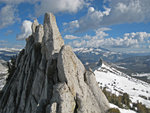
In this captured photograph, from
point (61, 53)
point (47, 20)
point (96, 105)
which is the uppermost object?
point (47, 20)

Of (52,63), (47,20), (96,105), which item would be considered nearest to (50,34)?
(47,20)

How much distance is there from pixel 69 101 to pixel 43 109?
4.34 m

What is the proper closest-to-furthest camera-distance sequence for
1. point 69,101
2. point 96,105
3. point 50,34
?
point 69,101, point 96,105, point 50,34

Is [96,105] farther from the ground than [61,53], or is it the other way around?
[61,53]

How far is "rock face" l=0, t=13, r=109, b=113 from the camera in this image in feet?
58.1

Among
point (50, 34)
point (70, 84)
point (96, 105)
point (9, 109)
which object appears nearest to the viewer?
point (70, 84)

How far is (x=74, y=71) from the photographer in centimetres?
2055

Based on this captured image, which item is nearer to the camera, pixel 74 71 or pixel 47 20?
pixel 74 71

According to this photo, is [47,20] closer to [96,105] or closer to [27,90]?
[27,90]

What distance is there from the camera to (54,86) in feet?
60.6

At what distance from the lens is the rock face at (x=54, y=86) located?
17.7 m

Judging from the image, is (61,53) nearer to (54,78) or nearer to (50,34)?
(54,78)

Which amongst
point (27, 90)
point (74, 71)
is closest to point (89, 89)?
point (74, 71)

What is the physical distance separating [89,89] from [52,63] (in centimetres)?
898
